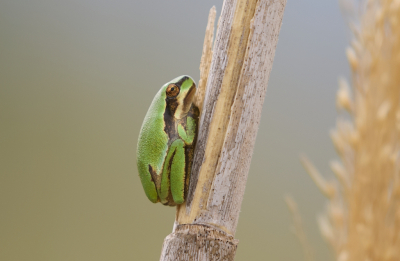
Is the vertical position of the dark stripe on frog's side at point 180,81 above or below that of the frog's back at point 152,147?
above

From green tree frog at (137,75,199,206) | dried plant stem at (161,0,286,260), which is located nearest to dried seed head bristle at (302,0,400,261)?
dried plant stem at (161,0,286,260)

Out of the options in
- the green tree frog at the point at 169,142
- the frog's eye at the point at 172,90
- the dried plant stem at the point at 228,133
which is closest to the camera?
the dried plant stem at the point at 228,133

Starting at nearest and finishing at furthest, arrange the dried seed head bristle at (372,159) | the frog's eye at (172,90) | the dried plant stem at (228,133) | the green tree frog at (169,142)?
1. the dried seed head bristle at (372,159)
2. the dried plant stem at (228,133)
3. the green tree frog at (169,142)
4. the frog's eye at (172,90)

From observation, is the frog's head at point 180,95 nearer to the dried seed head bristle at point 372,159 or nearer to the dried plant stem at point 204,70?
the dried plant stem at point 204,70

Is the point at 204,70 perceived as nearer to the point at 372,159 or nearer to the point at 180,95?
the point at 180,95

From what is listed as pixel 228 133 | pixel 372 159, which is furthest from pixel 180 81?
pixel 372 159

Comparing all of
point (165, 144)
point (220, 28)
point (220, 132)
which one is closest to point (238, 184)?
point (220, 132)

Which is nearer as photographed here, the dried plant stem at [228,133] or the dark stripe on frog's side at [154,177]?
the dried plant stem at [228,133]

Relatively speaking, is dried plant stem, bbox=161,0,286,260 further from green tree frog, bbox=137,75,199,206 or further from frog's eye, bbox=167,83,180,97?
frog's eye, bbox=167,83,180,97

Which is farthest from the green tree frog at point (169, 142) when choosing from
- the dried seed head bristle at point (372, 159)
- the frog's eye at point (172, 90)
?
the dried seed head bristle at point (372, 159)
